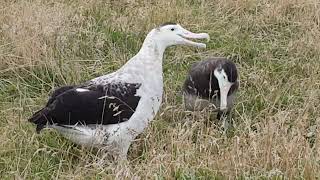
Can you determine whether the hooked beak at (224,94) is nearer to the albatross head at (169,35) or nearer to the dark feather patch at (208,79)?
the dark feather patch at (208,79)

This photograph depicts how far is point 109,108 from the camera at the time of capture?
3.99 m

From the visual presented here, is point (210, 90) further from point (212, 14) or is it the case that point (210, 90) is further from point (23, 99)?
point (212, 14)

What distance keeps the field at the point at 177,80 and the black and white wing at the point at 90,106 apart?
17cm

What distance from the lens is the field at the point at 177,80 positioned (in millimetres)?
3643

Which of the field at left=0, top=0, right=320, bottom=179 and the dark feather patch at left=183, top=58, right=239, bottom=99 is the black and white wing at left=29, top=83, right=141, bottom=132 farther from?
the dark feather patch at left=183, top=58, right=239, bottom=99

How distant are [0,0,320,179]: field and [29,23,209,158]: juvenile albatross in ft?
0.34

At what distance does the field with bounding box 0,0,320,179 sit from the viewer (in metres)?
3.64

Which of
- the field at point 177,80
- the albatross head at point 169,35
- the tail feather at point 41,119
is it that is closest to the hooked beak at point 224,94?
the field at point 177,80

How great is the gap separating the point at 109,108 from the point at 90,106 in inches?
3.9

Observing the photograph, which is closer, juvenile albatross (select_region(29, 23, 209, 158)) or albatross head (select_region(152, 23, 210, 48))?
juvenile albatross (select_region(29, 23, 209, 158))

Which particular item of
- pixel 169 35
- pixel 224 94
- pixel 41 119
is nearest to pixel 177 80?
pixel 224 94

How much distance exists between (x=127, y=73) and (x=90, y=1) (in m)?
2.27

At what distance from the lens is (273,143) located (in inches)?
146

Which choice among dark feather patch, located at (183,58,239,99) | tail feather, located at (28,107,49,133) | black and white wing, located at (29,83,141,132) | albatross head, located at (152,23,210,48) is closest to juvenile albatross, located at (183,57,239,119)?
dark feather patch, located at (183,58,239,99)
